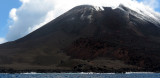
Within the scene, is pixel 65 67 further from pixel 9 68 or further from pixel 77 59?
pixel 9 68

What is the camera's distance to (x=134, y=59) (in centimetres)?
19762

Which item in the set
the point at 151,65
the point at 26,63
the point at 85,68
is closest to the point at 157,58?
the point at 151,65

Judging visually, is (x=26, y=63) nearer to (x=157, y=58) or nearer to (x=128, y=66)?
(x=128, y=66)

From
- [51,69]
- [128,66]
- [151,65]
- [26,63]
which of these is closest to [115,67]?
[128,66]

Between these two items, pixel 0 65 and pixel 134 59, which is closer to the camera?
pixel 0 65

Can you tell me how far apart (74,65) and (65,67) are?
4.86m

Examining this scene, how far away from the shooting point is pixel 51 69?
7106 inches

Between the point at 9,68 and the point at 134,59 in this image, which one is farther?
the point at 134,59

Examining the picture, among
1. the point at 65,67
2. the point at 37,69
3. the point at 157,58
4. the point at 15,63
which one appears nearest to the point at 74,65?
the point at 65,67

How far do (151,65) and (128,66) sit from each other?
12.2m

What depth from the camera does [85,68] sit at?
596 ft

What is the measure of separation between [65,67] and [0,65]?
33.7 metres

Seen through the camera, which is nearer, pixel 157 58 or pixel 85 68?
pixel 85 68

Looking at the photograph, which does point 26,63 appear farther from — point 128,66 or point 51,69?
point 128,66
